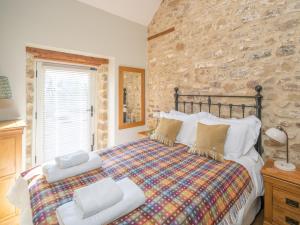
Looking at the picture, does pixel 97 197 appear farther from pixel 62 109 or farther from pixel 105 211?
pixel 62 109

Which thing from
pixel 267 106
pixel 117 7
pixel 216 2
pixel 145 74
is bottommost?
pixel 267 106

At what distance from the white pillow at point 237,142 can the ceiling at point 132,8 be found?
2636 millimetres

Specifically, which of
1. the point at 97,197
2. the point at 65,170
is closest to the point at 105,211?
the point at 97,197

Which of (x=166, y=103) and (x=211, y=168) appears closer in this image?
(x=211, y=168)

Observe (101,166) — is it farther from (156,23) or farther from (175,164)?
(156,23)

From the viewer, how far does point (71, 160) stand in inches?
62.7

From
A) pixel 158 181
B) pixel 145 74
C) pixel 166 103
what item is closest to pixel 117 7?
pixel 145 74

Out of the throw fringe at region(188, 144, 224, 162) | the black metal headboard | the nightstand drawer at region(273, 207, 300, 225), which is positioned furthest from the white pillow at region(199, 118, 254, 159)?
the nightstand drawer at region(273, 207, 300, 225)

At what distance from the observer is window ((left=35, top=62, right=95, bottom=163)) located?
277 cm

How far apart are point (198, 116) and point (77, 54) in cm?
217

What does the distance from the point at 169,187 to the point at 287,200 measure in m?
1.12

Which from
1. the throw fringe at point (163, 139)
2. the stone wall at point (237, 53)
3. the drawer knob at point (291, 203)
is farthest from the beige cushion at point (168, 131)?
the drawer knob at point (291, 203)

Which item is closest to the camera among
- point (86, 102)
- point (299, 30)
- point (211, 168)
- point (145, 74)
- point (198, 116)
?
point (211, 168)

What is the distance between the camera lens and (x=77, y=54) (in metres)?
2.92
